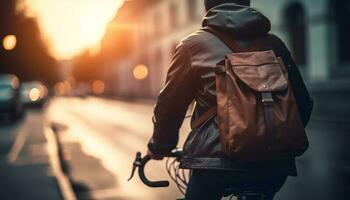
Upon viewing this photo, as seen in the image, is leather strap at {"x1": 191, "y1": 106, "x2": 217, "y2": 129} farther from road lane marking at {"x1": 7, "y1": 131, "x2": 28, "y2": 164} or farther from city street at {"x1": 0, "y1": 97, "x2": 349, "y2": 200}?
road lane marking at {"x1": 7, "y1": 131, "x2": 28, "y2": 164}

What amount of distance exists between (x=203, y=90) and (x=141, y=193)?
164 inches

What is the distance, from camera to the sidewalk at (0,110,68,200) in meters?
6.31

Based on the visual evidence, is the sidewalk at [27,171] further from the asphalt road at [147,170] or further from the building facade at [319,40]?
the building facade at [319,40]

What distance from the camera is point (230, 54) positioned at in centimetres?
203

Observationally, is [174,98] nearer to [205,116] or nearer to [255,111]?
[205,116]

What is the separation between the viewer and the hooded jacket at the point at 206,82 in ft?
6.63

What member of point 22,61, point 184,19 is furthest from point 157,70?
point 22,61

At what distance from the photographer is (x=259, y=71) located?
2.01 metres

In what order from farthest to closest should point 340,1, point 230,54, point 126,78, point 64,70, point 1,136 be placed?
point 64,70, point 126,78, point 340,1, point 1,136, point 230,54

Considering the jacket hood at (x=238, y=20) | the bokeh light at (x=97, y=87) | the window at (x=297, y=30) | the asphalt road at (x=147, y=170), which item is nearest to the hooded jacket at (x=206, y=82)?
the jacket hood at (x=238, y=20)

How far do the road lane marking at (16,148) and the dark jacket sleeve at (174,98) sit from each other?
7.59 metres

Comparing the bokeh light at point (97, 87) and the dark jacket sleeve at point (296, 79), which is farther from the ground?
the dark jacket sleeve at point (296, 79)

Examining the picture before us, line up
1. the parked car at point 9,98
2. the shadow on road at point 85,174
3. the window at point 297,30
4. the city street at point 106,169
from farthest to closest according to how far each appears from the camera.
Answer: the parked car at point 9,98, the window at point 297,30, the shadow on road at point 85,174, the city street at point 106,169

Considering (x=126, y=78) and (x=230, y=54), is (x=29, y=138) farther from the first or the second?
(x=126, y=78)
